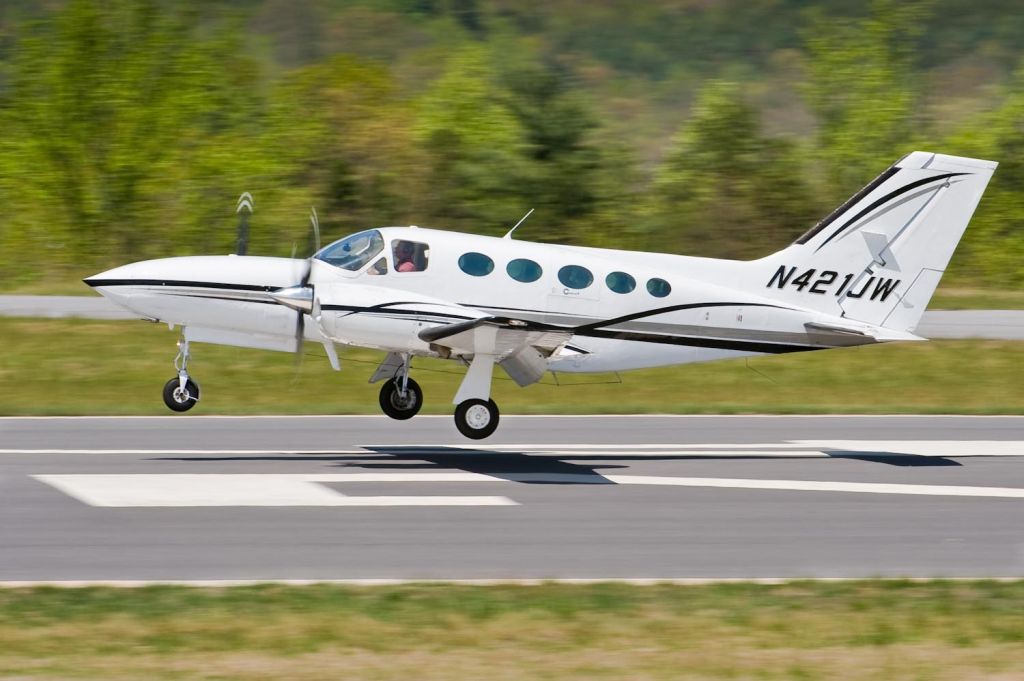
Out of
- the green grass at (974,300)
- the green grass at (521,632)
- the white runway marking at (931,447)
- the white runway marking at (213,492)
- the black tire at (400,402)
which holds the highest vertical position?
the green grass at (974,300)

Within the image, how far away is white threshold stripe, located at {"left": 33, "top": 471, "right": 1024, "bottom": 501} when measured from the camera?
45.2 ft

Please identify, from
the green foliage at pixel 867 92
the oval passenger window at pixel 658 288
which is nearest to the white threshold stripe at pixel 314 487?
the oval passenger window at pixel 658 288

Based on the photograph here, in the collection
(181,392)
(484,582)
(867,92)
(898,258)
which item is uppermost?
(867,92)

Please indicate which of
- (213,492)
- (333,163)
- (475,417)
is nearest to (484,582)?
(213,492)

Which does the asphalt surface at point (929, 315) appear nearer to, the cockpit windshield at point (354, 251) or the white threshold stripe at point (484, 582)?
the cockpit windshield at point (354, 251)

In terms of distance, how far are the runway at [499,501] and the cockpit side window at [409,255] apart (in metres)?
2.53

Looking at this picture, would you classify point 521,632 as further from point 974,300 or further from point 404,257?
point 974,300

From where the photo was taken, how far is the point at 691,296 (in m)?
17.8

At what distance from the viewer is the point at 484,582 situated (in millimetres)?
10500

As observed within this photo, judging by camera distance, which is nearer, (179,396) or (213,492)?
(213,492)

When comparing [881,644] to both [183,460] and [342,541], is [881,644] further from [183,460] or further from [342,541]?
[183,460]

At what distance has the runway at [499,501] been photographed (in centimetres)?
1126

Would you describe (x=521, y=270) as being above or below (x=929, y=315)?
below

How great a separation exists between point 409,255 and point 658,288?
3432 mm
